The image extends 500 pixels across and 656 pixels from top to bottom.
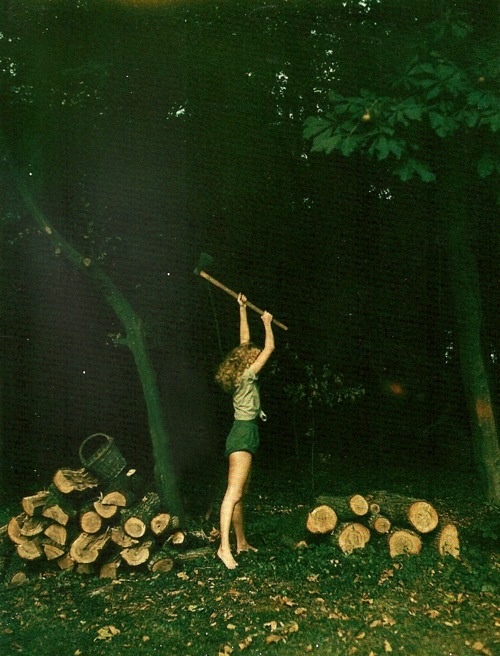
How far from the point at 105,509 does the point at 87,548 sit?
38cm

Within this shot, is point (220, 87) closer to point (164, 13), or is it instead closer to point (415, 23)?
point (164, 13)

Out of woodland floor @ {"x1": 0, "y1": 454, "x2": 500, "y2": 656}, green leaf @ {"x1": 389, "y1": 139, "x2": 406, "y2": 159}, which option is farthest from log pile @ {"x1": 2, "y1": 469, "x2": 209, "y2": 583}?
green leaf @ {"x1": 389, "y1": 139, "x2": 406, "y2": 159}

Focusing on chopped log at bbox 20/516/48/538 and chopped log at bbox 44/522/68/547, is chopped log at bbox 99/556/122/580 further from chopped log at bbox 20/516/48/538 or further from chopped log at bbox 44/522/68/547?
chopped log at bbox 20/516/48/538

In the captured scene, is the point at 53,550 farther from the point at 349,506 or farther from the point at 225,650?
the point at 349,506

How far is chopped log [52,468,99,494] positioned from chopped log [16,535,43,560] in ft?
1.70

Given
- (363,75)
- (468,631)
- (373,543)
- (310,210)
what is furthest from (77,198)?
(468,631)

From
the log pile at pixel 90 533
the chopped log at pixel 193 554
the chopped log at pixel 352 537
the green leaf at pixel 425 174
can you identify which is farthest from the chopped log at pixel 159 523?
the green leaf at pixel 425 174

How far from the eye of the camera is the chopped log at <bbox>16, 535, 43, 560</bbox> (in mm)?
6008

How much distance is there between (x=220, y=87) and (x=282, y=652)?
580 centimetres

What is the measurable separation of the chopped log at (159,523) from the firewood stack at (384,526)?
1.34 metres

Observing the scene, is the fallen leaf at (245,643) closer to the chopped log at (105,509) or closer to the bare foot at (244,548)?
the bare foot at (244,548)

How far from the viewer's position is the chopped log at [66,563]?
19.7 ft

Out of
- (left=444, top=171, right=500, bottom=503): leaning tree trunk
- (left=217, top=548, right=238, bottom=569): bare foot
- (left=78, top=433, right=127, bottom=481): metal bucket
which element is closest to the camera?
(left=217, top=548, right=238, bottom=569): bare foot

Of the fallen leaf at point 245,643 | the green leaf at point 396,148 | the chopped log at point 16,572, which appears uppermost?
the green leaf at point 396,148
